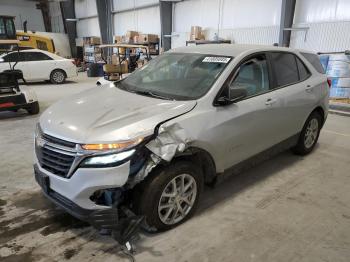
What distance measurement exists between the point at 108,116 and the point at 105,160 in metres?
0.43

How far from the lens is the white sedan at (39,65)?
10.8 meters

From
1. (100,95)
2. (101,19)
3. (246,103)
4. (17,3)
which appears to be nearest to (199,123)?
(246,103)

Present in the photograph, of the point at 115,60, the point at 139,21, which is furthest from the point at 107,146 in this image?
the point at 139,21

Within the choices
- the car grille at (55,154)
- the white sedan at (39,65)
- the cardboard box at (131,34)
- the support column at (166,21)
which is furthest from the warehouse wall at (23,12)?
the car grille at (55,154)

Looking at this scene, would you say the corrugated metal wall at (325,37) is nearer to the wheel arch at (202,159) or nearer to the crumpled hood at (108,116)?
the wheel arch at (202,159)

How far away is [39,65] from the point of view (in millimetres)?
11398

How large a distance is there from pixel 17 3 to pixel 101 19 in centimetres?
829

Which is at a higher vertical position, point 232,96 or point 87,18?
point 87,18

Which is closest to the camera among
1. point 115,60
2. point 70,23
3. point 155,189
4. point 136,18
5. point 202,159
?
point 155,189

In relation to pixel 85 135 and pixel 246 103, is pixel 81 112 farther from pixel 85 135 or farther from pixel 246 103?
pixel 246 103

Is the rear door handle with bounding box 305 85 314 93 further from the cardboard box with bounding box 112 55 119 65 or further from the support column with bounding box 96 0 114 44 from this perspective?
the support column with bounding box 96 0 114 44

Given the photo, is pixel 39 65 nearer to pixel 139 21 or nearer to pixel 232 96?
pixel 139 21

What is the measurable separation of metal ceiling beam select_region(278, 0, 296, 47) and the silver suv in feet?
20.8

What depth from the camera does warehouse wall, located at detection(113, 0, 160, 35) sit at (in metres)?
15.3
